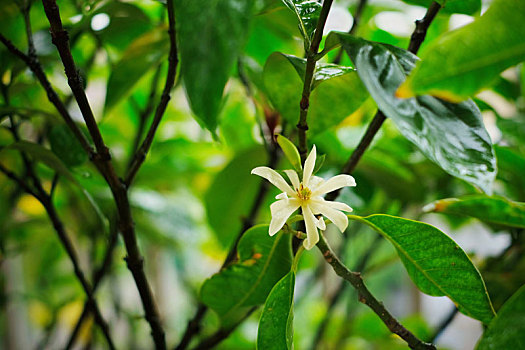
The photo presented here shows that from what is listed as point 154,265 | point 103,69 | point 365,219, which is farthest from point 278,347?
point 154,265

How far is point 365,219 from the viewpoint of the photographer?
0.28 m

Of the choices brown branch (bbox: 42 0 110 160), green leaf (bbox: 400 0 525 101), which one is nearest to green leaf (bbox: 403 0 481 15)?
green leaf (bbox: 400 0 525 101)

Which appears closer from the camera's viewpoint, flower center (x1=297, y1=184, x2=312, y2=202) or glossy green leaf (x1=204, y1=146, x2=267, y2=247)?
flower center (x1=297, y1=184, x2=312, y2=202)

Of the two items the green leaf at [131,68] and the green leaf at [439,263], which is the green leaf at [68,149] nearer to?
the green leaf at [131,68]

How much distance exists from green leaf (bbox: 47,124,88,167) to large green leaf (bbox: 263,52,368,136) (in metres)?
0.16

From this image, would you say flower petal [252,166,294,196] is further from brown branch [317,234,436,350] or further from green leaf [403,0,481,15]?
green leaf [403,0,481,15]

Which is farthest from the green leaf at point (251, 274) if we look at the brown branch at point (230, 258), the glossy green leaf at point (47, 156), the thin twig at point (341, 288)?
the thin twig at point (341, 288)

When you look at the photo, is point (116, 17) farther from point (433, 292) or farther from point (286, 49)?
point (433, 292)

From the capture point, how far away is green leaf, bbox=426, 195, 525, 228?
0.95 ft

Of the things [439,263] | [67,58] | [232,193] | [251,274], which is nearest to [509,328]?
[439,263]

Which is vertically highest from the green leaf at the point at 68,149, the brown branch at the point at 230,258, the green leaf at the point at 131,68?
the green leaf at the point at 131,68

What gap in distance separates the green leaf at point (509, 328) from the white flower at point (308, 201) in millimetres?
91

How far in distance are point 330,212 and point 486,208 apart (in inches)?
4.1

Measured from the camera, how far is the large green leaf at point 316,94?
32 cm
